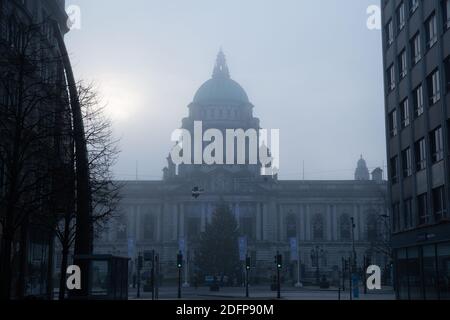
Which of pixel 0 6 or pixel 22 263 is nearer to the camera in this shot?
pixel 0 6

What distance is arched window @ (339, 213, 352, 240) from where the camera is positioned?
137375 mm

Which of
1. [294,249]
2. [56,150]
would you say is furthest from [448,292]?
[294,249]

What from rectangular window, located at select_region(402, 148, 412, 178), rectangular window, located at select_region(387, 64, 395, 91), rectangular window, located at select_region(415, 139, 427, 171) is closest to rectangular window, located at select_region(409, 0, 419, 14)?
rectangular window, located at select_region(387, 64, 395, 91)

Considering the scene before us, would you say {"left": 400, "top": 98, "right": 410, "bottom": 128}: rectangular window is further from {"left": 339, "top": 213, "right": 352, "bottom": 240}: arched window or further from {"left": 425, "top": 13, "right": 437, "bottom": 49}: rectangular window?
{"left": 339, "top": 213, "right": 352, "bottom": 240}: arched window

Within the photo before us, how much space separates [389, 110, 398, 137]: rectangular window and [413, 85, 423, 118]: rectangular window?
4285 millimetres

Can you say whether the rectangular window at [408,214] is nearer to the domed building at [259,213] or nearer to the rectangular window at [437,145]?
the rectangular window at [437,145]

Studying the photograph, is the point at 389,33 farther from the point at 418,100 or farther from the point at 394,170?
the point at 394,170

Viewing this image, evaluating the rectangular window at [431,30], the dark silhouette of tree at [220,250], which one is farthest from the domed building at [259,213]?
the rectangular window at [431,30]

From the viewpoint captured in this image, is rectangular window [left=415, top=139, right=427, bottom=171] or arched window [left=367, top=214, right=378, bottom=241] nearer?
rectangular window [left=415, top=139, right=427, bottom=171]

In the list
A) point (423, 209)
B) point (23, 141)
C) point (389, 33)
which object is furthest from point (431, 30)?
point (23, 141)
